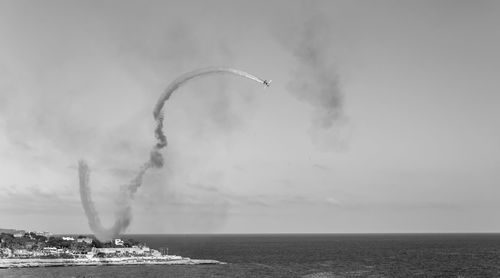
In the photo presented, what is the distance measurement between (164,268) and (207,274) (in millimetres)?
24213

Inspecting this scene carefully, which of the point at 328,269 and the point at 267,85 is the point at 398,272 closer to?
the point at 328,269

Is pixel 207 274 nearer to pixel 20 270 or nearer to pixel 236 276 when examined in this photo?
pixel 236 276

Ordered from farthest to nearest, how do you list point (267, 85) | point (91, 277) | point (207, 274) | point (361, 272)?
point (361, 272) → point (207, 274) → point (91, 277) → point (267, 85)

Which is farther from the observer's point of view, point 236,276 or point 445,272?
point 445,272

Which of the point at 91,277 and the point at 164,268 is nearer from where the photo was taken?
the point at 91,277

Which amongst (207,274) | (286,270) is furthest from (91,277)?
(286,270)

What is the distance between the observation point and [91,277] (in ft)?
520

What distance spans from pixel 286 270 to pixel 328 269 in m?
14.8

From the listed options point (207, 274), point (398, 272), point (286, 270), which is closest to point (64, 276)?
point (207, 274)

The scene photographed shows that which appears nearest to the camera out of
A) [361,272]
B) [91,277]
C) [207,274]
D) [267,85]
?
[267,85]

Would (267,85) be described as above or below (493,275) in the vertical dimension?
above

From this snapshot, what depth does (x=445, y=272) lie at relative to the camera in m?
184

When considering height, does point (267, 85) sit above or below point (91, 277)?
above

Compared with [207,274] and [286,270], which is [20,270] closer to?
[207,274]
